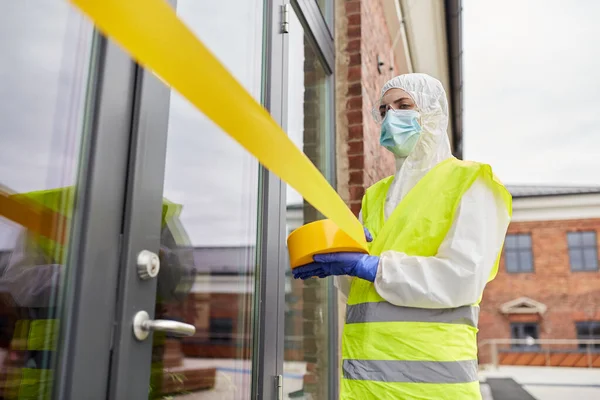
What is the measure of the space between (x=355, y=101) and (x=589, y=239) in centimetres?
2142

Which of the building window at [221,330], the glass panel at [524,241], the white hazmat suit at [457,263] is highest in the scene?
the glass panel at [524,241]

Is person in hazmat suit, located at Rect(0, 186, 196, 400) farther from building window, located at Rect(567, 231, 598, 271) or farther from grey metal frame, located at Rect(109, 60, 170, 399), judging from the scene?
building window, located at Rect(567, 231, 598, 271)

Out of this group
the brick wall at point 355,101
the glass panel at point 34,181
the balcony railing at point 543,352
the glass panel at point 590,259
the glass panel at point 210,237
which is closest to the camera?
the glass panel at point 34,181

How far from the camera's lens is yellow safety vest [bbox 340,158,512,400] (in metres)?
1.54

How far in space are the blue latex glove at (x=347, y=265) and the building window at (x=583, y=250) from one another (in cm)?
2265

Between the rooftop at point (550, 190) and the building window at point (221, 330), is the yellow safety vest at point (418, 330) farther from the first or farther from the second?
the rooftop at point (550, 190)

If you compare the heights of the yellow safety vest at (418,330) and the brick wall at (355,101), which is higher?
the brick wall at (355,101)

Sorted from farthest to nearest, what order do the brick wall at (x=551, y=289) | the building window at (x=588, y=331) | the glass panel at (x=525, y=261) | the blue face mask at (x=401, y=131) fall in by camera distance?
the glass panel at (x=525, y=261) < the brick wall at (x=551, y=289) < the building window at (x=588, y=331) < the blue face mask at (x=401, y=131)

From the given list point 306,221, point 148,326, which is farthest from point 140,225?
point 306,221

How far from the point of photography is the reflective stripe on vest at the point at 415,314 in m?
1.59

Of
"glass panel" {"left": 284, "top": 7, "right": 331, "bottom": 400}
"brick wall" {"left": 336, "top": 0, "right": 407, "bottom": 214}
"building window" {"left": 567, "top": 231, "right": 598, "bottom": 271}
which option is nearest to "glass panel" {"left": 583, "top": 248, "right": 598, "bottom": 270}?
"building window" {"left": 567, "top": 231, "right": 598, "bottom": 271}

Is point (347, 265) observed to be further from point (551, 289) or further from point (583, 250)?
point (583, 250)

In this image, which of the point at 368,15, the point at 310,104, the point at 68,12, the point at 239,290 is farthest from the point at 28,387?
the point at 368,15

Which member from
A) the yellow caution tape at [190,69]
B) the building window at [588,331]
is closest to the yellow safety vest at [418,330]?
the yellow caution tape at [190,69]
